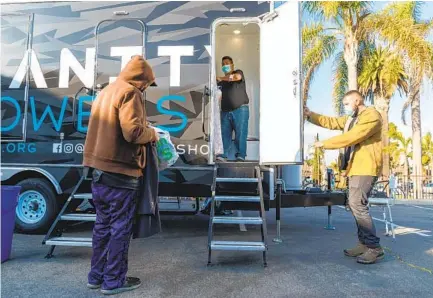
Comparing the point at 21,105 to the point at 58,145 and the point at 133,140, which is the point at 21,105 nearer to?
the point at 58,145

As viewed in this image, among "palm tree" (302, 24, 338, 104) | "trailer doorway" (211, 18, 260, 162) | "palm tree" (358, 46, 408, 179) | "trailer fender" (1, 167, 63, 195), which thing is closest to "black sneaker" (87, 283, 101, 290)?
"trailer fender" (1, 167, 63, 195)

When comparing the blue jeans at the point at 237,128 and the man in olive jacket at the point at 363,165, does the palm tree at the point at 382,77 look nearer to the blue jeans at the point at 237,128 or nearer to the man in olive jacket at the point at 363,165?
the blue jeans at the point at 237,128

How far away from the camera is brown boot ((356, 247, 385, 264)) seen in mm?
4117

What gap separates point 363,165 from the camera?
4328mm

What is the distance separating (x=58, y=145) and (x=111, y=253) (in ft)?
8.61

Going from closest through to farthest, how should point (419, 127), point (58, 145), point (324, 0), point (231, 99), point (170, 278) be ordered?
point (170, 278)
point (58, 145)
point (231, 99)
point (324, 0)
point (419, 127)

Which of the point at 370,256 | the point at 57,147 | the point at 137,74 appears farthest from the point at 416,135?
the point at 137,74

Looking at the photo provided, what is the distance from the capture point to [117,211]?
3131 millimetres

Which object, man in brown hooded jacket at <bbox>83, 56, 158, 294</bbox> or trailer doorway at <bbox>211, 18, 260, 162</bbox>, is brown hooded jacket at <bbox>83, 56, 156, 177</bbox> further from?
trailer doorway at <bbox>211, 18, 260, 162</bbox>

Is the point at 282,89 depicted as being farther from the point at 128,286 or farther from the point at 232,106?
the point at 128,286

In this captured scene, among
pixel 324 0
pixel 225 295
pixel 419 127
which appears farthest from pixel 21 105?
pixel 419 127

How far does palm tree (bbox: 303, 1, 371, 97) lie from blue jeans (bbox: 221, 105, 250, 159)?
821 cm

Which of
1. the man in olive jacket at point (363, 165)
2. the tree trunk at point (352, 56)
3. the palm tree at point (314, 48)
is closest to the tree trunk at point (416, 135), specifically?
the tree trunk at point (352, 56)

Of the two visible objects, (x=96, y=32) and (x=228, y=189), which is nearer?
(x=228, y=189)
